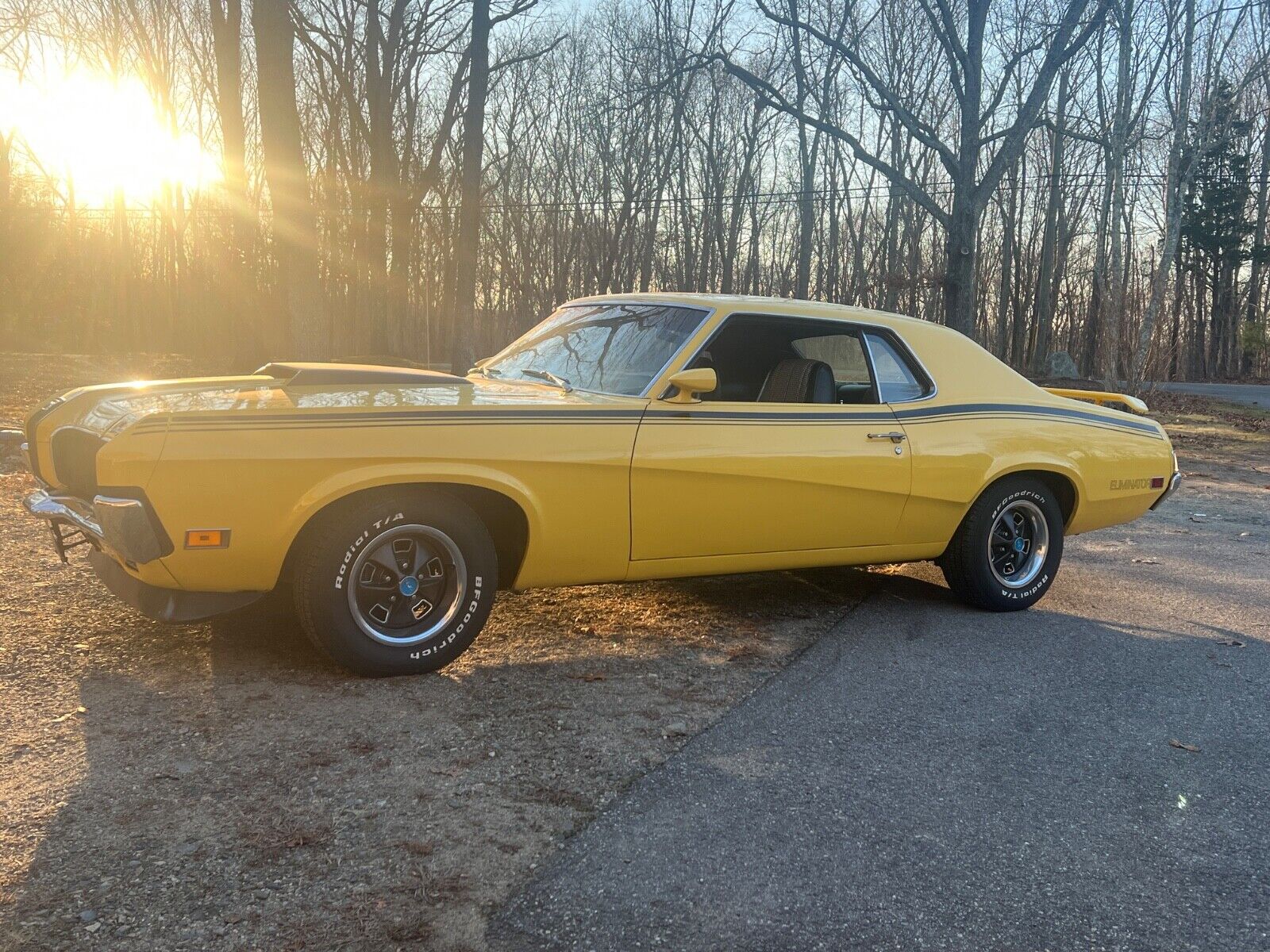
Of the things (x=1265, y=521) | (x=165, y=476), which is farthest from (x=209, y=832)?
(x=1265, y=521)

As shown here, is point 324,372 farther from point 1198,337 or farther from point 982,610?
point 1198,337

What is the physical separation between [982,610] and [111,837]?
4.38m

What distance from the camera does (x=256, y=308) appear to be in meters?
15.1

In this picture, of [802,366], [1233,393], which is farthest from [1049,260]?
[802,366]

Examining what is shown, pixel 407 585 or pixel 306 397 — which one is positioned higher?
pixel 306 397

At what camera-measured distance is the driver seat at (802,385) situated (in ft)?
16.8

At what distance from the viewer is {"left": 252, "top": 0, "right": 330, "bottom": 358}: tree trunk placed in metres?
12.8

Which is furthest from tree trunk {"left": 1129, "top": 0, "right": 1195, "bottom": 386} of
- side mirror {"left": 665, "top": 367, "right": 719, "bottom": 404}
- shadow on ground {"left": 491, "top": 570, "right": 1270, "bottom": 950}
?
side mirror {"left": 665, "top": 367, "right": 719, "bottom": 404}

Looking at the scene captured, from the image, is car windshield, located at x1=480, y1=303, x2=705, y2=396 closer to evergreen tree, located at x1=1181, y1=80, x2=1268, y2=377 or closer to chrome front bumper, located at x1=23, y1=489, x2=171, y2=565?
chrome front bumper, located at x1=23, y1=489, x2=171, y2=565

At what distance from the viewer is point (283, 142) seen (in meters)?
12.8

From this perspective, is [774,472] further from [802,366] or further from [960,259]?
[960,259]

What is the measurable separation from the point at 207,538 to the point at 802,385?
2.92m

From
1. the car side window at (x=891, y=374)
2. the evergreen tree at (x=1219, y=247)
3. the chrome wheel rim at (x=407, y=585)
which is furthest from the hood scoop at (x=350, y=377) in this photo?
the evergreen tree at (x=1219, y=247)

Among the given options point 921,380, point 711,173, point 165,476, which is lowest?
point 165,476
